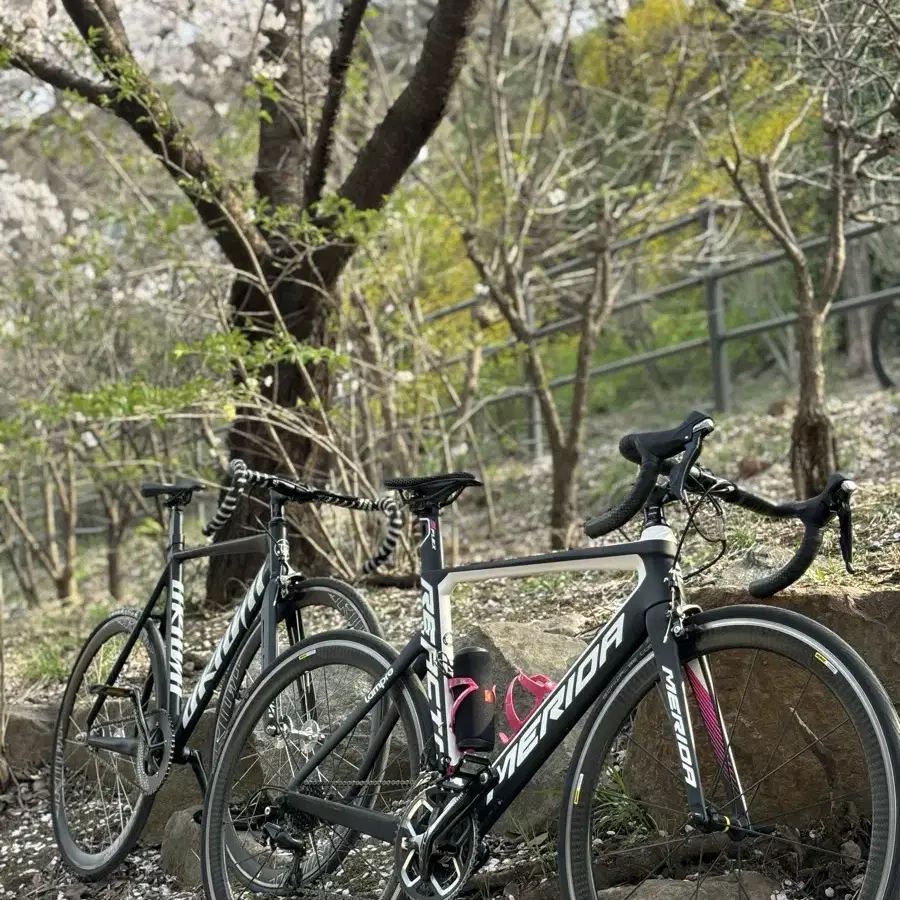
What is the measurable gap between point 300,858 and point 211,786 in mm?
282

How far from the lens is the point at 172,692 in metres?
3.23

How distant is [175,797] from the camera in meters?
3.60

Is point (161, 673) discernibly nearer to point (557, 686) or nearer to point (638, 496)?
point (557, 686)

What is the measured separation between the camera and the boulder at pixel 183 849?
3160 mm

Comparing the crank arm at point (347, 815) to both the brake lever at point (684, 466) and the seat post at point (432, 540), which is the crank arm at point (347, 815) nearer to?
the seat post at point (432, 540)

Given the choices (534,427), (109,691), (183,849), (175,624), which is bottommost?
(183,849)

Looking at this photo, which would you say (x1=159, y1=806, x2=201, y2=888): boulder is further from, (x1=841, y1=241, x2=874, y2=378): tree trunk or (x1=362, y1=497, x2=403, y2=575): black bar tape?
(x1=841, y1=241, x2=874, y2=378): tree trunk

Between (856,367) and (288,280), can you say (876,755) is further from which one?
(856,367)

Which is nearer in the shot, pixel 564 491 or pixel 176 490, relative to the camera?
pixel 176 490

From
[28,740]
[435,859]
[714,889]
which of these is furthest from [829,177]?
[28,740]

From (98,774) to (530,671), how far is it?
156cm

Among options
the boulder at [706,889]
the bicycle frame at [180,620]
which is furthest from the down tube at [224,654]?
the boulder at [706,889]

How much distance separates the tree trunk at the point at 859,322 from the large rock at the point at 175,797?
25.5ft

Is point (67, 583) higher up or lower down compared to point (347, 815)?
lower down
